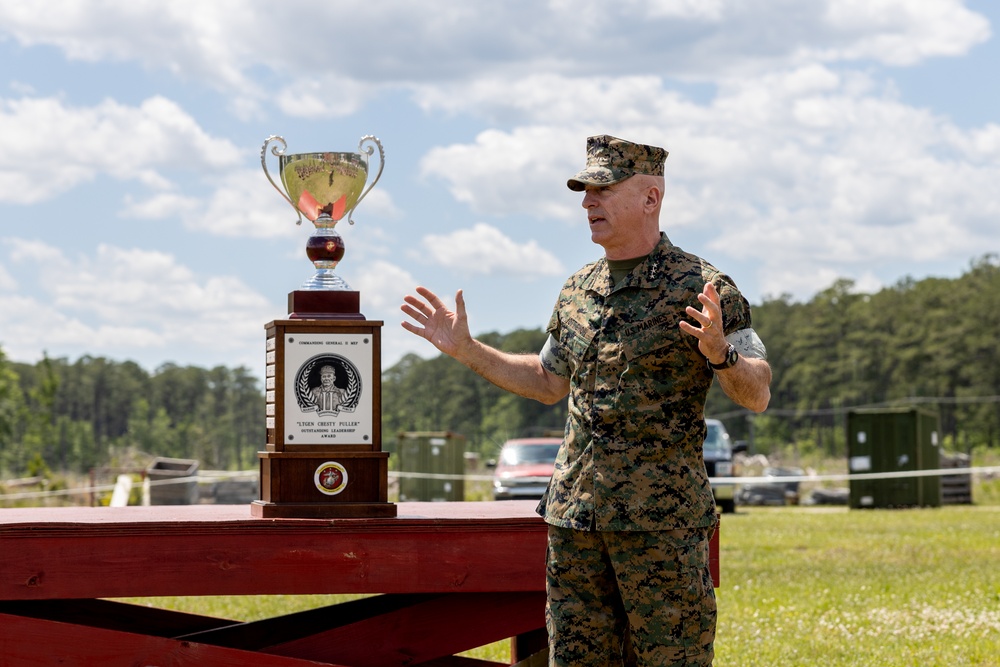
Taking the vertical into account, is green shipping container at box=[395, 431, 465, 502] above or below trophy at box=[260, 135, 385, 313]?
below

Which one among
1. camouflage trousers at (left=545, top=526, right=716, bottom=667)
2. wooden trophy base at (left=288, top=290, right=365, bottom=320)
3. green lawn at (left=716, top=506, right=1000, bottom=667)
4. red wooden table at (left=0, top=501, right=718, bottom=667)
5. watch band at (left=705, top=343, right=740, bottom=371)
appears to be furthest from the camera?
green lawn at (left=716, top=506, right=1000, bottom=667)

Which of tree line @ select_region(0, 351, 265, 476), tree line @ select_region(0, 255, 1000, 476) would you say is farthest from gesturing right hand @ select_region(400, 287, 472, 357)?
tree line @ select_region(0, 255, 1000, 476)

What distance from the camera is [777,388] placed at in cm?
9144

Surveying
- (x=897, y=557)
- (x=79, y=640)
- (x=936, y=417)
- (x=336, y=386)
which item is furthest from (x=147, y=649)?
(x=936, y=417)

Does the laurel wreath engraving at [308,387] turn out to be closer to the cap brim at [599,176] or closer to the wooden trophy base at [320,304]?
the wooden trophy base at [320,304]

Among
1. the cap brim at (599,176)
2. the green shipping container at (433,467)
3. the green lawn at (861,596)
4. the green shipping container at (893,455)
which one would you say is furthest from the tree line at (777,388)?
the cap brim at (599,176)

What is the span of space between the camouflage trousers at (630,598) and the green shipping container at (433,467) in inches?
786

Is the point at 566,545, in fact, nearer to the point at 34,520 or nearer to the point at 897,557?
the point at 34,520

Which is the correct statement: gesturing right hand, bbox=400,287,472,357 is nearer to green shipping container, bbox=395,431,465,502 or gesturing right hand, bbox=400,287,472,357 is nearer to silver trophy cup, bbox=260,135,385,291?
silver trophy cup, bbox=260,135,385,291

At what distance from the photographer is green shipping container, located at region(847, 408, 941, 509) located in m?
24.9

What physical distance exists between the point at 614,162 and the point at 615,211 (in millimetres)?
136

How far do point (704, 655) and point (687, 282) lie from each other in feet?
3.37

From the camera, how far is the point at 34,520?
4.38 m

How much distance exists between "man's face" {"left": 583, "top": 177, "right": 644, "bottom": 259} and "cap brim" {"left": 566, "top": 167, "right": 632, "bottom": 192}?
0.06 ft
